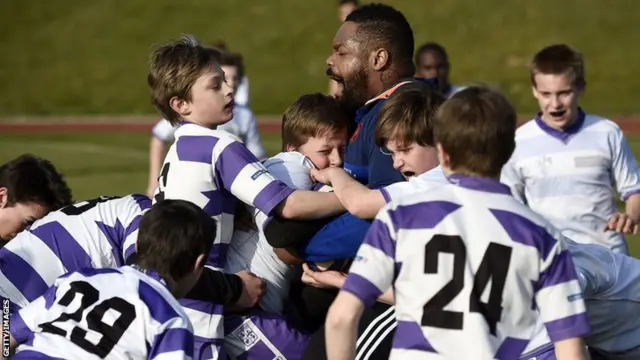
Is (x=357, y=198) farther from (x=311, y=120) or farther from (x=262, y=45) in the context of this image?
(x=262, y=45)

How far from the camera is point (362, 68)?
4.98m

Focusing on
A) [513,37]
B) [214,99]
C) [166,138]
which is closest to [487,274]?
[214,99]

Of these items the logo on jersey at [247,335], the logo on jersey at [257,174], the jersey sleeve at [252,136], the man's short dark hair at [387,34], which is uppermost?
the man's short dark hair at [387,34]

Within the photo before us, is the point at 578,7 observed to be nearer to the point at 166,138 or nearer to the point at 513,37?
the point at 513,37

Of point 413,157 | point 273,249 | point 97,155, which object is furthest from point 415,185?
point 97,155

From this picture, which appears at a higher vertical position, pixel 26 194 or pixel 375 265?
pixel 375 265

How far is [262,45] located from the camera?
37156 mm

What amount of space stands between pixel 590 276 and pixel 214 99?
1.69 metres

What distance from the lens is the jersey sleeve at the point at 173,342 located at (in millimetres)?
3588

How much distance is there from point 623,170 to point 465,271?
371cm

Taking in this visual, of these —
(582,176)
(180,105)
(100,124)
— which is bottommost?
(100,124)

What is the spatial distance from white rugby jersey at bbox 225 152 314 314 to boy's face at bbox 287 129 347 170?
5 centimetres

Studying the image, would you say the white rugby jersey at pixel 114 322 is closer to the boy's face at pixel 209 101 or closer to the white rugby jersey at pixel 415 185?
the white rugby jersey at pixel 415 185

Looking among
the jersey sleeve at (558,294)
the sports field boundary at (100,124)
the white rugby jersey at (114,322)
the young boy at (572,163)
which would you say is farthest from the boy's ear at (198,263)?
the sports field boundary at (100,124)
